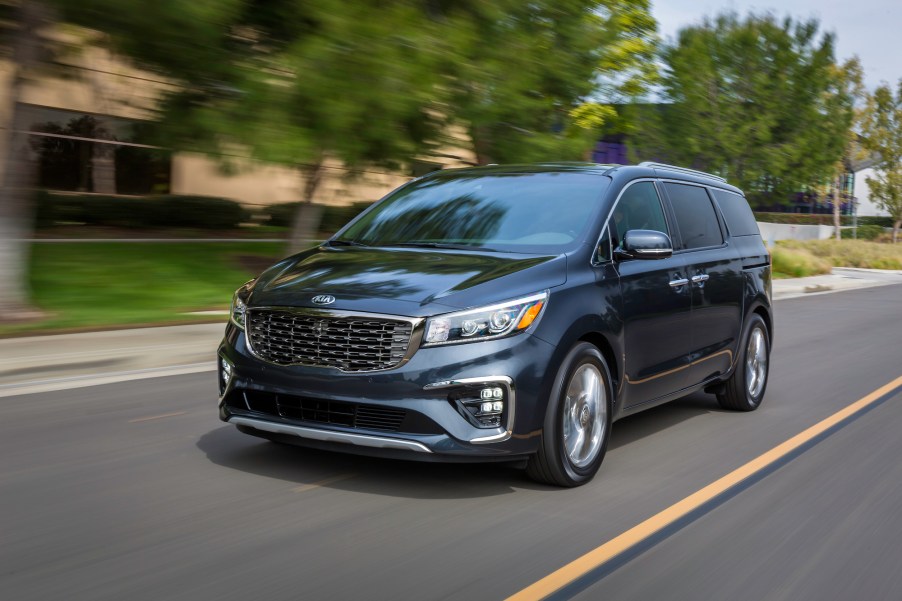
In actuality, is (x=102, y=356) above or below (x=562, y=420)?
below

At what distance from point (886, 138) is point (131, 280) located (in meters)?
52.5

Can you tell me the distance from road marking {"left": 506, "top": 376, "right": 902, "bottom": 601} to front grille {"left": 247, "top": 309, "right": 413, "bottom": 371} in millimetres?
1320

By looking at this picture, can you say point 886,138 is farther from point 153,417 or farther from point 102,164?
point 153,417

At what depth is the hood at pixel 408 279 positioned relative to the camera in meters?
5.37

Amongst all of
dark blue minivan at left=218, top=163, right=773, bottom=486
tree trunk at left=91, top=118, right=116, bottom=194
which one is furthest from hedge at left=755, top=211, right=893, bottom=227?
dark blue minivan at left=218, top=163, right=773, bottom=486

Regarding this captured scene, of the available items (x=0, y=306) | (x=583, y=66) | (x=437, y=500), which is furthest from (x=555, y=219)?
(x=583, y=66)

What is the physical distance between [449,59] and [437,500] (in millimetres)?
→ 8974

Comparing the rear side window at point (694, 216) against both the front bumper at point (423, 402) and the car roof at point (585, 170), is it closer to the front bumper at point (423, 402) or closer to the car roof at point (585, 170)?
the car roof at point (585, 170)

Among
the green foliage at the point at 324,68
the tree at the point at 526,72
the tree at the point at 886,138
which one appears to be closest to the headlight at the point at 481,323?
the green foliage at the point at 324,68

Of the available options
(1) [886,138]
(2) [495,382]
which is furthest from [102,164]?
(1) [886,138]

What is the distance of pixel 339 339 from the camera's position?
17.6ft

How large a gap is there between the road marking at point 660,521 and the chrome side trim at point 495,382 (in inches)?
29.1

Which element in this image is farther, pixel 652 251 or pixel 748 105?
pixel 748 105

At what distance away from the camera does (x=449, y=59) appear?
13547mm
